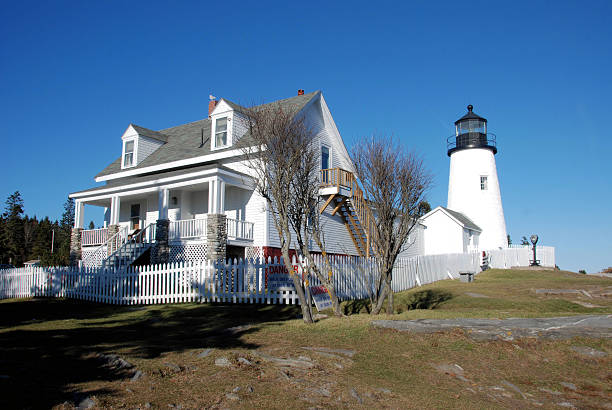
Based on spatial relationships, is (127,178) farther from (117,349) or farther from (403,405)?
(403,405)

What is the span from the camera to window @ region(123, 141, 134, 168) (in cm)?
2650

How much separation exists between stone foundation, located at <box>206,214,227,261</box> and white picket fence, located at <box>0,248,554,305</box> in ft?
7.60

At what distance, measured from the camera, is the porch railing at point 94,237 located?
24.0 metres

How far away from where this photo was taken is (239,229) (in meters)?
20.6

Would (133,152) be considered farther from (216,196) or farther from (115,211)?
(216,196)

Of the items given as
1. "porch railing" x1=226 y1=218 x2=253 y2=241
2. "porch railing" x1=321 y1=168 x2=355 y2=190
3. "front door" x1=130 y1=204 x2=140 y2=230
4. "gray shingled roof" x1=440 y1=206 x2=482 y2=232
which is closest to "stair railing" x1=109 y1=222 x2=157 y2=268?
"front door" x1=130 y1=204 x2=140 y2=230

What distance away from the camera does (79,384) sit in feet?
18.2

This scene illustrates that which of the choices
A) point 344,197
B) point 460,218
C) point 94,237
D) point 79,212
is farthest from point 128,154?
point 460,218

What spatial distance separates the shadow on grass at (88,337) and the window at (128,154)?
1153cm

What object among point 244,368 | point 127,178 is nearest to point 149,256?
point 127,178

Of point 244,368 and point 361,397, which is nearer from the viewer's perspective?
point 361,397

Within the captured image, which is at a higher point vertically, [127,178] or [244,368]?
[127,178]

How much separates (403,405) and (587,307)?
434 inches

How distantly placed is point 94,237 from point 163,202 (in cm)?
538
